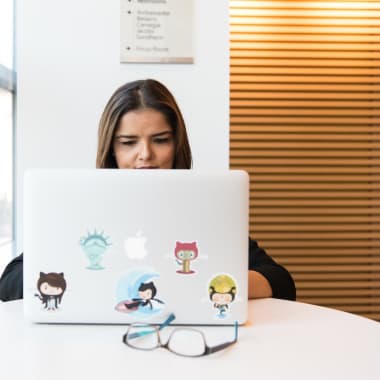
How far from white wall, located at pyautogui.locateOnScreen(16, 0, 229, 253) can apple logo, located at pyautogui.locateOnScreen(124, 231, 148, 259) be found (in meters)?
1.09

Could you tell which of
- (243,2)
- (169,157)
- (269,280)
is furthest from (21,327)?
(243,2)

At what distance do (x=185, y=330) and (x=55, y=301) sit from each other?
216 millimetres

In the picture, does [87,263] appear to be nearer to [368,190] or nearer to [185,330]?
[185,330]

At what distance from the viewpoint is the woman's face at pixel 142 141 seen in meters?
1.44

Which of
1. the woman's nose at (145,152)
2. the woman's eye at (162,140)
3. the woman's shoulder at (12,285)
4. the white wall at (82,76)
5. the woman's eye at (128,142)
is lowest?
the woman's shoulder at (12,285)

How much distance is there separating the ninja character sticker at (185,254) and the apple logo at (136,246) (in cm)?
5

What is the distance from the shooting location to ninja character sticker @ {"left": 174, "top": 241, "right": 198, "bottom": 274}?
87cm

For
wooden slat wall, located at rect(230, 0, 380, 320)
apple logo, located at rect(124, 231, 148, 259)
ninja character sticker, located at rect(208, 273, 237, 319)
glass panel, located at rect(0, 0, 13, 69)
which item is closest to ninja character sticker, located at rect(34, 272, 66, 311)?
apple logo, located at rect(124, 231, 148, 259)

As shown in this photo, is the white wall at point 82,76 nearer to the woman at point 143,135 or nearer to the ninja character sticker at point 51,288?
the woman at point 143,135

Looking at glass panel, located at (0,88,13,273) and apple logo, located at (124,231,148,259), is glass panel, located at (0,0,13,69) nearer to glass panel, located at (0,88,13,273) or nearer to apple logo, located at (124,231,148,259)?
glass panel, located at (0,88,13,273)

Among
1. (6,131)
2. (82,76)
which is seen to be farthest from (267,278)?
(6,131)

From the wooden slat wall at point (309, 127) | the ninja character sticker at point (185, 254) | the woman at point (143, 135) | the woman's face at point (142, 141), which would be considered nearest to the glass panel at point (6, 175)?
the woman at point (143, 135)

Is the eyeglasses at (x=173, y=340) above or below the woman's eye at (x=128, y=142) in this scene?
below

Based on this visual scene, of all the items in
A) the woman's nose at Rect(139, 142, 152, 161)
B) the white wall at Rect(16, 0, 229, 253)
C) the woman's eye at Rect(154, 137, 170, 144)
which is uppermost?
the white wall at Rect(16, 0, 229, 253)
